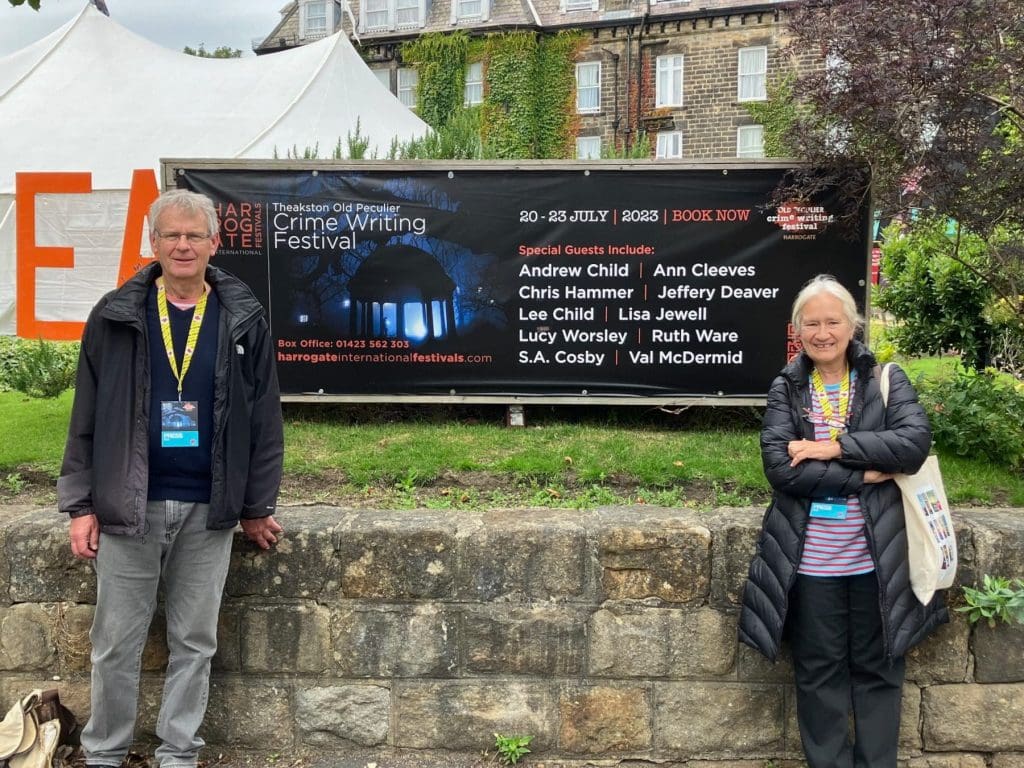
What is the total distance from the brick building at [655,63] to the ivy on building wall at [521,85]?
0.39 meters

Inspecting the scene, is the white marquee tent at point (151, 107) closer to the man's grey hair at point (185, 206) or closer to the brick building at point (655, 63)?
the man's grey hair at point (185, 206)

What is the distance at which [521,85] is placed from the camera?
96.2 feet

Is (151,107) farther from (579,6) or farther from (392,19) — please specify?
(392,19)

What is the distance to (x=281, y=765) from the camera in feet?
11.1

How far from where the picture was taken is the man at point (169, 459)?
2803 mm

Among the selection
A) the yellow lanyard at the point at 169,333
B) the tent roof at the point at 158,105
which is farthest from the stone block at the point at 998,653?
the tent roof at the point at 158,105

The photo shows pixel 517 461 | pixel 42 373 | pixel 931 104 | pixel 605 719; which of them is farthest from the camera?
pixel 42 373

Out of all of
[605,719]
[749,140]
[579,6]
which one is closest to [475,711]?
[605,719]

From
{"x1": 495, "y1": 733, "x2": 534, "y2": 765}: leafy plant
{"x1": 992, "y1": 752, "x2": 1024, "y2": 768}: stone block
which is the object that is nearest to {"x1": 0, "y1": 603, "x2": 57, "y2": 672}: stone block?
{"x1": 495, "y1": 733, "x2": 534, "y2": 765}: leafy plant

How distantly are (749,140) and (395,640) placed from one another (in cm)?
2763

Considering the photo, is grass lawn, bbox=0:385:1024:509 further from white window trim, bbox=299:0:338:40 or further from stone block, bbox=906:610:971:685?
white window trim, bbox=299:0:338:40

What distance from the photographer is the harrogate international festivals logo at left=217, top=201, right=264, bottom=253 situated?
5.42 metres

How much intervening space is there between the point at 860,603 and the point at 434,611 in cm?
149

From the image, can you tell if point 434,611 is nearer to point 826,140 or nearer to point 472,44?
point 826,140
